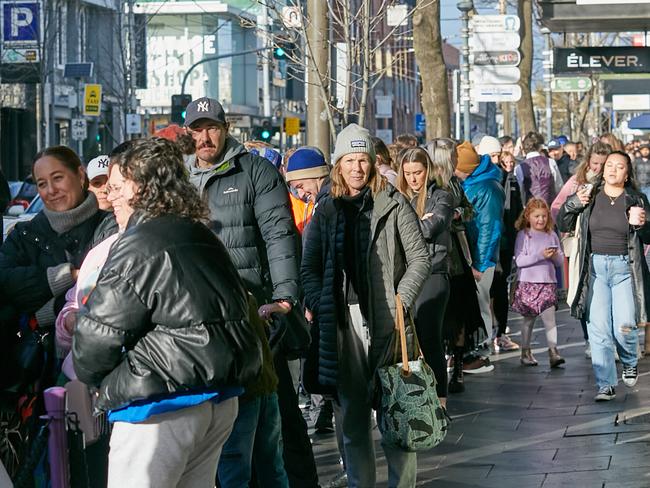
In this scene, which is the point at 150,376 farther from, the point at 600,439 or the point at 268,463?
the point at 600,439

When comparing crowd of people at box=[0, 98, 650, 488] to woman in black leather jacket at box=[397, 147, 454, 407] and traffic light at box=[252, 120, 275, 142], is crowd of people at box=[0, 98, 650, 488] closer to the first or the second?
woman in black leather jacket at box=[397, 147, 454, 407]

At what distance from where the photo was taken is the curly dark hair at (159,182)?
15.9 ft

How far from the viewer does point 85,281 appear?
5820 mm

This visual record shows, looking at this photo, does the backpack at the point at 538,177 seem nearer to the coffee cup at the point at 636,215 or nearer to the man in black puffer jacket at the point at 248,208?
the coffee cup at the point at 636,215

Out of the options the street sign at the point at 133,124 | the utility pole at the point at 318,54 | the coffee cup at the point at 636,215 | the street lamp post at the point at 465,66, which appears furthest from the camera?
the street sign at the point at 133,124

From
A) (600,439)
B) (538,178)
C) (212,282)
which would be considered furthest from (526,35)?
(212,282)

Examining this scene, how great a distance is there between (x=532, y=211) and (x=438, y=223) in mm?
3642

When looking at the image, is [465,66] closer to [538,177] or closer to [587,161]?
[538,177]

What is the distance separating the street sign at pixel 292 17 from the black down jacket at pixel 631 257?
291 centimetres

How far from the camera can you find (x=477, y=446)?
905 cm

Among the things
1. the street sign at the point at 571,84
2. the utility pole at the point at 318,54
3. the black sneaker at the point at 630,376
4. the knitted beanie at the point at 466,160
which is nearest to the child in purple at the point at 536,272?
the knitted beanie at the point at 466,160

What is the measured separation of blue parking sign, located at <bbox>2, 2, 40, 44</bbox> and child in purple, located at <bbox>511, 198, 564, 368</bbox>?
29751mm

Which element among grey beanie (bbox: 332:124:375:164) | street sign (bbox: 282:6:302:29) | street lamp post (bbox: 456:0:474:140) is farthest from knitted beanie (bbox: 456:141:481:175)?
street lamp post (bbox: 456:0:474:140)

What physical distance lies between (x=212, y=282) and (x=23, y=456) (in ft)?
6.57
